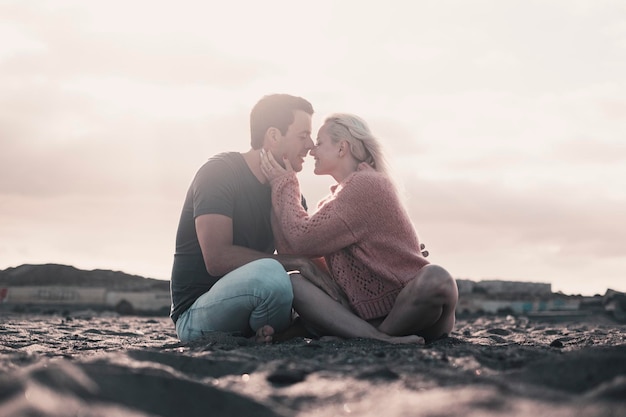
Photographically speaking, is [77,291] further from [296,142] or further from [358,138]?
[358,138]

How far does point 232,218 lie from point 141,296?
8.51m

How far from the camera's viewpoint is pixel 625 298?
37.5 feet

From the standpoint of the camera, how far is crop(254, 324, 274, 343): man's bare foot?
4148 mm

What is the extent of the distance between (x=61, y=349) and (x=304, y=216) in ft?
5.33

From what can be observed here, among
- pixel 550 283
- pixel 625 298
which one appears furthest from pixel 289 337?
pixel 550 283

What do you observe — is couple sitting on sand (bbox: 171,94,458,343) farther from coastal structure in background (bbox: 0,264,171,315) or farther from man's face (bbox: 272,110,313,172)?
coastal structure in background (bbox: 0,264,171,315)

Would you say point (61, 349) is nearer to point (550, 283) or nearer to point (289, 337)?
point (289, 337)

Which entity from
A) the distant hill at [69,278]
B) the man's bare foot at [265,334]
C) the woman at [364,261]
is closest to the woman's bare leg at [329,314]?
the woman at [364,261]

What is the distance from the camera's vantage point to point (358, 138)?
14.6ft

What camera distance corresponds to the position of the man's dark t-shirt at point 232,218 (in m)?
4.55

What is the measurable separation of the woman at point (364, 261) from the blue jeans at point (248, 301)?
0.48 feet

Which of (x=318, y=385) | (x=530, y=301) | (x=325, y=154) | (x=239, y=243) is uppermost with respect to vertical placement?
(x=325, y=154)

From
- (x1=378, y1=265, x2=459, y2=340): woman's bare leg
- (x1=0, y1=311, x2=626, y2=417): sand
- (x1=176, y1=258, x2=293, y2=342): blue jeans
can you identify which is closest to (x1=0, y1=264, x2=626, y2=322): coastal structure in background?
(x1=378, y1=265, x2=459, y2=340): woman's bare leg

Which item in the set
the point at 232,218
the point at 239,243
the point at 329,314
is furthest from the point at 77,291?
the point at 329,314
